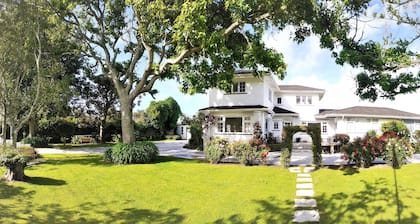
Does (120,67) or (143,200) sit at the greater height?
(120,67)

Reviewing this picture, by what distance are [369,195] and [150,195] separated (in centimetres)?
707

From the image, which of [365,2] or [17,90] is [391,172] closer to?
[365,2]

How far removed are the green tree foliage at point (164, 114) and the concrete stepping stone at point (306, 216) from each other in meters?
36.6

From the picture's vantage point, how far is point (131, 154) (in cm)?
1641

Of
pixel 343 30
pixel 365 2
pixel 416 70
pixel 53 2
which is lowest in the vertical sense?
pixel 416 70

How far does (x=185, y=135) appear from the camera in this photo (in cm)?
4938

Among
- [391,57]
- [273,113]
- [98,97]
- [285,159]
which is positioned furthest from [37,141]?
[391,57]

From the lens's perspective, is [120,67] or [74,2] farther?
[120,67]

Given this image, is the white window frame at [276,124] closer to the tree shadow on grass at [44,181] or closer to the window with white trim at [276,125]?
the window with white trim at [276,125]

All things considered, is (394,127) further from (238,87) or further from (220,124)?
(220,124)

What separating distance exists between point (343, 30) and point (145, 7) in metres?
8.75

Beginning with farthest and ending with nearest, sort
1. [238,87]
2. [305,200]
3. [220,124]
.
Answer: [238,87], [220,124], [305,200]

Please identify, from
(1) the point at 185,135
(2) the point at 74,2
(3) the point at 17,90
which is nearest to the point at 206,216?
(3) the point at 17,90

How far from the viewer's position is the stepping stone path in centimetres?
857
